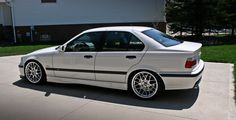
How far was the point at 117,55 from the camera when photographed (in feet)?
19.9

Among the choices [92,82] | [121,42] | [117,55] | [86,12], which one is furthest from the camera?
[86,12]

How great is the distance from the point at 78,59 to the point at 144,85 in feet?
A: 5.52

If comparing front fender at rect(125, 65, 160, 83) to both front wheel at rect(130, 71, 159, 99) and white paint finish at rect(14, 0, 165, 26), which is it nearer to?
front wheel at rect(130, 71, 159, 99)

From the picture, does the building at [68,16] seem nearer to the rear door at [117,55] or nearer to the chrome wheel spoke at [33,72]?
the chrome wheel spoke at [33,72]

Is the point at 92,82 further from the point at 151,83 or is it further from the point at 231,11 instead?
the point at 231,11

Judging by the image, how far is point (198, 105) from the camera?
552cm

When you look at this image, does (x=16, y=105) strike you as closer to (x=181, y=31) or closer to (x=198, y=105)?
(x=198, y=105)

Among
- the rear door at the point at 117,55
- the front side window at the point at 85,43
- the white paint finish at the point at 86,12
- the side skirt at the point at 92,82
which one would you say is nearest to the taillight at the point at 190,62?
the rear door at the point at 117,55

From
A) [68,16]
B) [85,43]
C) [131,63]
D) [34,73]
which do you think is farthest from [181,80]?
[68,16]

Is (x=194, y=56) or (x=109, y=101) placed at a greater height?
(x=194, y=56)

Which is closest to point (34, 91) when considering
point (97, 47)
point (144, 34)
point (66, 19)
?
point (97, 47)

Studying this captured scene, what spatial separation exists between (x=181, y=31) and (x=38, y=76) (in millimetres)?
12401

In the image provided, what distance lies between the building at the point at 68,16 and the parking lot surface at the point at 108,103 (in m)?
13.6

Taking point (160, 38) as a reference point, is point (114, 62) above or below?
below
